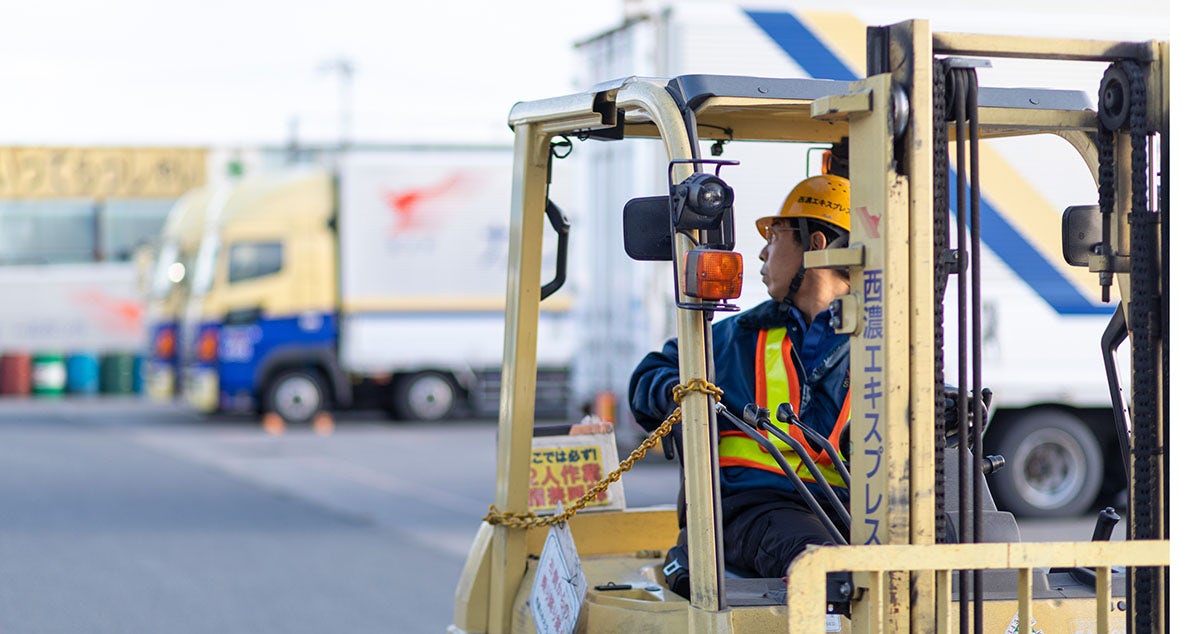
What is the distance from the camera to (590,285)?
16672mm

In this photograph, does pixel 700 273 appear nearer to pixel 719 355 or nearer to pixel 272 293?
pixel 719 355

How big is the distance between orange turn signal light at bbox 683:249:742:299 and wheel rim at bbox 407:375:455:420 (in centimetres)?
2110

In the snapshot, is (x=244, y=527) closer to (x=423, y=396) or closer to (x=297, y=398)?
(x=297, y=398)

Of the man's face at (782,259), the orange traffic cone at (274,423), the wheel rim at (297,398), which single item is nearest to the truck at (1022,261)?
the man's face at (782,259)

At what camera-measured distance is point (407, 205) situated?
24.5m

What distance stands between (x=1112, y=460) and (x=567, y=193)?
11.9 metres

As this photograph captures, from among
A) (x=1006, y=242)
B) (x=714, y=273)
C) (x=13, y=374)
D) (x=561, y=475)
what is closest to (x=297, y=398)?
(x=13, y=374)

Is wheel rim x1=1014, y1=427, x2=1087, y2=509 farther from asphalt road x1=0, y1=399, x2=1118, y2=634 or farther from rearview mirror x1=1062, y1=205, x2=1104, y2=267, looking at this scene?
rearview mirror x1=1062, y1=205, x2=1104, y2=267

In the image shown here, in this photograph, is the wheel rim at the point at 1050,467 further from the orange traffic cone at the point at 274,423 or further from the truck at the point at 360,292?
the orange traffic cone at the point at 274,423

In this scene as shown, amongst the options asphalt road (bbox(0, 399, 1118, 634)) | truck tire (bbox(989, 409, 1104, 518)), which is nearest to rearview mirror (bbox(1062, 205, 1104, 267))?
asphalt road (bbox(0, 399, 1118, 634))

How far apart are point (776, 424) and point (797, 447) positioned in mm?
252

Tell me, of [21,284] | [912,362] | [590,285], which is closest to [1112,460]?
[590,285]

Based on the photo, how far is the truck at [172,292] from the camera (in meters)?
25.4

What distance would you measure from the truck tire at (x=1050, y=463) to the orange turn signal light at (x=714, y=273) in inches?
402
